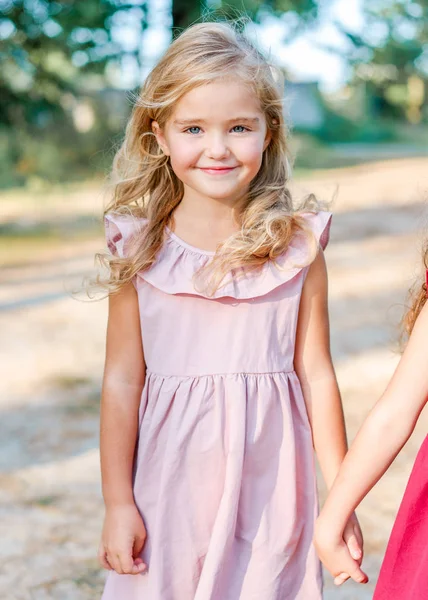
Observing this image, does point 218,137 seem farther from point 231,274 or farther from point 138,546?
point 138,546

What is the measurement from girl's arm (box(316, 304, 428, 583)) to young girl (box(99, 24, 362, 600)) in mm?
269

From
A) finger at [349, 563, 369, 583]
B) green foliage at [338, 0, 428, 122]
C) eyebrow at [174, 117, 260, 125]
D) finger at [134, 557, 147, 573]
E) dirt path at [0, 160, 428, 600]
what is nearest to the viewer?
finger at [349, 563, 369, 583]

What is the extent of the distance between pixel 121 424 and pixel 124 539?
232 mm

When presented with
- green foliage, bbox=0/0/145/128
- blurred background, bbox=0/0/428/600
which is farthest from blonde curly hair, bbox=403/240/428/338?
green foliage, bbox=0/0/145/128

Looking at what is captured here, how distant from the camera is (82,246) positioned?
851 centimetres

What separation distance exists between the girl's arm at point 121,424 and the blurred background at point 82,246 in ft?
1.20

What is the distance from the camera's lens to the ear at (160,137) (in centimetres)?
183

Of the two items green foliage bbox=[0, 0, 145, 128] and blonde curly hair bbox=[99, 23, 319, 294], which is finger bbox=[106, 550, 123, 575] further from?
green foliage bbox=[0, 0, 145, 128]

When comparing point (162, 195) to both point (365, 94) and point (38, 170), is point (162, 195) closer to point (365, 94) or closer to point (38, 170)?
point (38, 170)

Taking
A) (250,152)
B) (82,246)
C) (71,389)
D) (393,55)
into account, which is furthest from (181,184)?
(393,55)

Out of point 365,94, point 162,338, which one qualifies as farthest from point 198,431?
point 365,94

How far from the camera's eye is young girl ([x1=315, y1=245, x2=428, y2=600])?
1428 millimetres

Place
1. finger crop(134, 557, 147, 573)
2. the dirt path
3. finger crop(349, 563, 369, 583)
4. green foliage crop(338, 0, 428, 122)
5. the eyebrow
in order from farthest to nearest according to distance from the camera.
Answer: green foliage crop(338, 0, 428, 122)
the dirt path
finger crop(134, 557, 147, 573)
the eyebrow
finger crop(349, 563, 369, 583)

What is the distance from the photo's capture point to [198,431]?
1766mm
